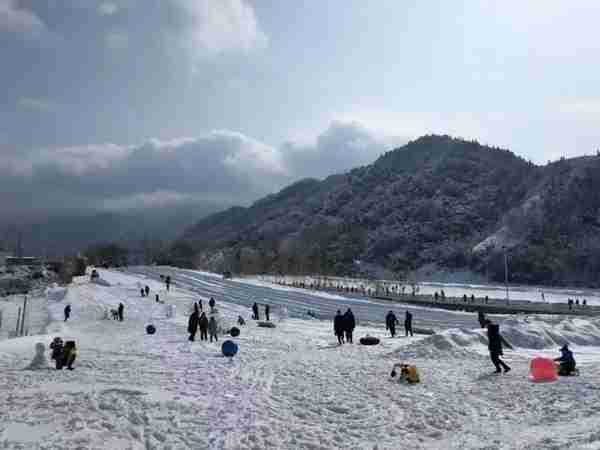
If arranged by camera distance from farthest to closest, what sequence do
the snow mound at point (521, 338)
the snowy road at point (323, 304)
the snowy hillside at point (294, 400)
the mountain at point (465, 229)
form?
the mountain at point (465, 229), the snowy road at point (323, 304), the snow mound at point (521, 338), the snowy hillside at point (294, 400)

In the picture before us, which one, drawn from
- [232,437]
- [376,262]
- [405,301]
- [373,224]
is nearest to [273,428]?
[232,437]

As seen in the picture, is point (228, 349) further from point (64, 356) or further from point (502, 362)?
point (502, 362)

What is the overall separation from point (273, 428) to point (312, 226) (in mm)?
179836

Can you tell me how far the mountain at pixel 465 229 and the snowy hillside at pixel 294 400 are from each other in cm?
9224

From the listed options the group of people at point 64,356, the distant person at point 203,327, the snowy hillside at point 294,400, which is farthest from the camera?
the distant person at point 203,327

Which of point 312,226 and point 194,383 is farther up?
point 312,226

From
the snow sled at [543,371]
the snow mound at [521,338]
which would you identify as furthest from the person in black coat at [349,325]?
the snow sled at [543,371]

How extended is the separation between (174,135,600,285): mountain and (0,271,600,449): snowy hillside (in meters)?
92.2

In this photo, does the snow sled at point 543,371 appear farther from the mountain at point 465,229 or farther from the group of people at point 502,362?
the mountain at point 465,229

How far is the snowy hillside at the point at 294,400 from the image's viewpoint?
7.60m

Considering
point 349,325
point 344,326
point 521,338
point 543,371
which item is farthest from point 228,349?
point 521,338

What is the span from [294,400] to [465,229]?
148 meters

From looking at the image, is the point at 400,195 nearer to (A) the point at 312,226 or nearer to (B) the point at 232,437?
(A) the point at 312,226

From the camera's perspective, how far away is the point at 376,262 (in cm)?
14962
